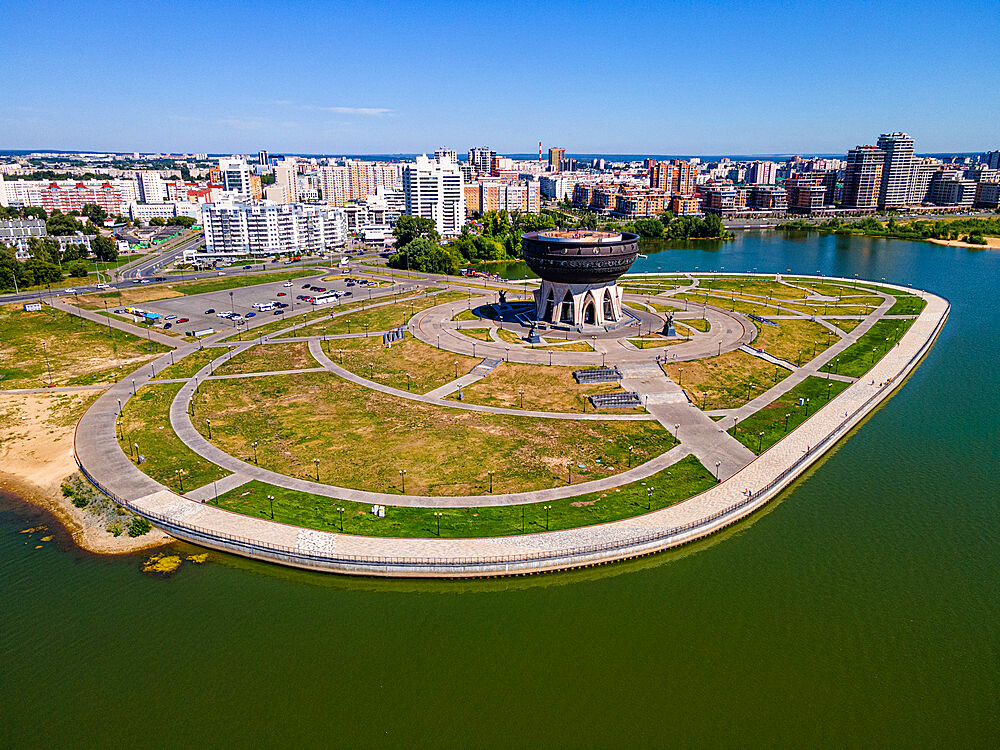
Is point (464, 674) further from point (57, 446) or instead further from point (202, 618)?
point (57, 446)

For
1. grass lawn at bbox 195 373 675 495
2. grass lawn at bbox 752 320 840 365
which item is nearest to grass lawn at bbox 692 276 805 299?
grass lawn at bbox 752 320 840 365

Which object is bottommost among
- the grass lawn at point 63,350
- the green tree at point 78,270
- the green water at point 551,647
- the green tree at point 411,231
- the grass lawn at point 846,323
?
the green water at point 551,647

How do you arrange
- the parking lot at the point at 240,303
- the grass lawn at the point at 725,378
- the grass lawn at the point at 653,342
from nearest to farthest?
the grass lawn at the point at 725,378, the grass lawn at the point at 653,342, the parking lot at the point at 240,303

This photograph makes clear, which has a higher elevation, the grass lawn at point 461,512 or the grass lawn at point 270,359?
the grass lawn at point 270,359

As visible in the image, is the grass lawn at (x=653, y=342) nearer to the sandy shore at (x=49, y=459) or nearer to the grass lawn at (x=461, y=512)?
the grass lawn at (x=461, y=512)

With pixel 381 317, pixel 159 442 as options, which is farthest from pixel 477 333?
pixel 159 442

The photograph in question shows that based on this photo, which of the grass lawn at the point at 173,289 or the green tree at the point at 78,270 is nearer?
the grass lawn at the point at 173,289

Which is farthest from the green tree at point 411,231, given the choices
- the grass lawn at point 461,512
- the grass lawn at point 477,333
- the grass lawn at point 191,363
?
the grass lawn at point 461,512
